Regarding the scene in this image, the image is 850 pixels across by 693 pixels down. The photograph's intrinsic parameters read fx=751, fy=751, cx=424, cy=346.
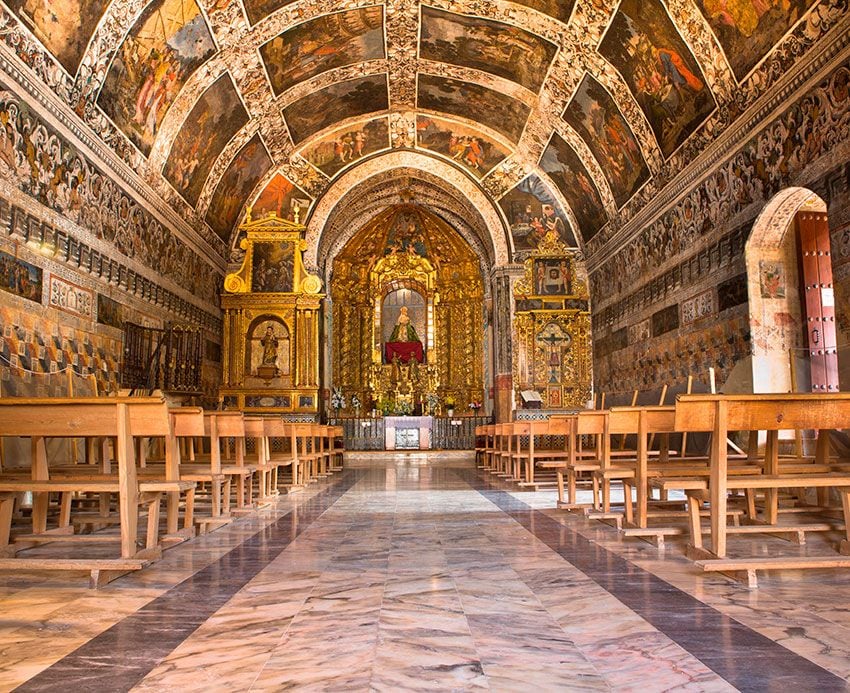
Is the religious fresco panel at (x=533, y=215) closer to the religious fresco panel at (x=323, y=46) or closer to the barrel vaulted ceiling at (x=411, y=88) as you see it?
the barrel vaulted ceiling at (x=411, y=88)

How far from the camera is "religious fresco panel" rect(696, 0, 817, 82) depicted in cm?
1092

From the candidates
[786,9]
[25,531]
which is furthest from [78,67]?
[786,9]

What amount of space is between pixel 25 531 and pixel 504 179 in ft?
61.2

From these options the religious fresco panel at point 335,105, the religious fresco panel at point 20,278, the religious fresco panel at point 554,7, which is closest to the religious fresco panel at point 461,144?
the religious fresco panel at point 335,105

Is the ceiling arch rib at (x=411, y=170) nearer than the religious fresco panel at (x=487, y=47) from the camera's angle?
No

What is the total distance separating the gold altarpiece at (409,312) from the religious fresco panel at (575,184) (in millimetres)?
7098

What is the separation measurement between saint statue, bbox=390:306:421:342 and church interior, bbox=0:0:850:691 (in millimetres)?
141

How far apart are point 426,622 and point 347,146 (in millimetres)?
20775

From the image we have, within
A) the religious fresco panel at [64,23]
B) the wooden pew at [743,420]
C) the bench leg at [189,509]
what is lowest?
the bench leg at [189,509]

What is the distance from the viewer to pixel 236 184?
20.5 metres

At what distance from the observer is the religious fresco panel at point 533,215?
2278cm

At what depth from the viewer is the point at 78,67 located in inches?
471

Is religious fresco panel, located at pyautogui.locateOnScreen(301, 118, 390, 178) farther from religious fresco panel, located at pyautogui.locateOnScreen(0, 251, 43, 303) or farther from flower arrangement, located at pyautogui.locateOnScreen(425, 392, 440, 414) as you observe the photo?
religious fresco panel, located at pyautogui.locateOnScreen(0, 251, 43, 303)

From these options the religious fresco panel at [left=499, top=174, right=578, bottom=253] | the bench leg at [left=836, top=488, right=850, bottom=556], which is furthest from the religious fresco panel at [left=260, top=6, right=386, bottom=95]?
the bench leg at [left=836, top=488, right=850, bottom=556]
